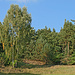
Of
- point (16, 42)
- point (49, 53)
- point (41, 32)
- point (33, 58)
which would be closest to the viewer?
point (16, 42)

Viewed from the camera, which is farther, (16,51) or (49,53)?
(49,53)

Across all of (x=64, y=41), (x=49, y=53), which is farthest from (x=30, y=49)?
(x=64, y=41)

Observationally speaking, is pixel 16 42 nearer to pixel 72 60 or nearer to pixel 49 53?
pixel 49 53

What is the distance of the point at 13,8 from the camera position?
106 feet

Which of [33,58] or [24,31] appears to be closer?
[24,31]

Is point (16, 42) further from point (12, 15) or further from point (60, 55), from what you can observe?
point (60, 55)

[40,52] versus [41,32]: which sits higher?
[41,32]

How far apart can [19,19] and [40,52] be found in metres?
16.6

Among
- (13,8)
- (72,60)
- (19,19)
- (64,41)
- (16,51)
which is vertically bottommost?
(72,60)

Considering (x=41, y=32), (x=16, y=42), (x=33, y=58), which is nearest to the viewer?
(x=16, y=42)

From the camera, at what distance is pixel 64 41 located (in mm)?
49250

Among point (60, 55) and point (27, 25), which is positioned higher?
point (27, 25)

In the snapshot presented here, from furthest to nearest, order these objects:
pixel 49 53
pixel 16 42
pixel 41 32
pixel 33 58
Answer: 1. pixel 41 32
2. pixel 33 58
3. pixel 49 53
4. pixel 16 42

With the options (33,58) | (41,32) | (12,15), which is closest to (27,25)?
(12,15)
